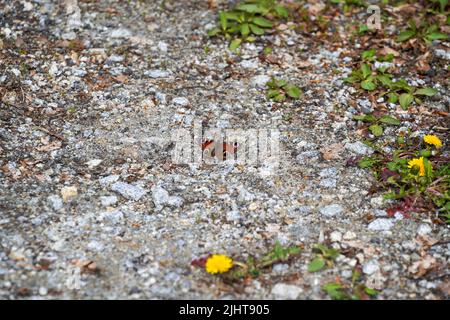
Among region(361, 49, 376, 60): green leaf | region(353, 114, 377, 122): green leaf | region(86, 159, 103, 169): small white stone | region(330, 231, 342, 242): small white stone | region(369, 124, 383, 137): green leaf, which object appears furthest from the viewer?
region(361, 49, 376, 60): green leaf

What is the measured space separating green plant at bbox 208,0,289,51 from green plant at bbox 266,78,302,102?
27.6 inches

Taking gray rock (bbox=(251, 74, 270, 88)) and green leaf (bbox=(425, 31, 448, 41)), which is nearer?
gray rock (bbox=(251, 74, 270, 88))

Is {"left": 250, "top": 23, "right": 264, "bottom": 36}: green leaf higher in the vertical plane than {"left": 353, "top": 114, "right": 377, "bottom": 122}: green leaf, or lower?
higher

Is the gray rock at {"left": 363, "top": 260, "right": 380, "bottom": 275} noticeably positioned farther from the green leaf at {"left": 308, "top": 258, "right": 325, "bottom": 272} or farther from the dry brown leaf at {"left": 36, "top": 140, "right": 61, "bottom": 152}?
the dry brown leaf at {"left": 36, "top": 140, "right": 61, "bottom": 152}

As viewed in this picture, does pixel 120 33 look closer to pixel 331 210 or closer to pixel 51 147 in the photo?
pixel 51 147

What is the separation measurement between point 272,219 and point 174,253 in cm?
80

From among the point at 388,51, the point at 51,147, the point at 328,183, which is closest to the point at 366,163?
the point at 328,183

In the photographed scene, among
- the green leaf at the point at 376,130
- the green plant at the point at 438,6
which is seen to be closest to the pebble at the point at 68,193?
the green leaf at the point at 376,130

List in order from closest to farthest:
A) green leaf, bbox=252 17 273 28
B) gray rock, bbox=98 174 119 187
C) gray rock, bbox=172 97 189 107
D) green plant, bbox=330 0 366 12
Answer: gray rock, bbox=98 174 119 187, gray rock, bbox=172 97 189 107, green leaf, bbox=252 17 273 28, green plant, bbox=330 0 366 12

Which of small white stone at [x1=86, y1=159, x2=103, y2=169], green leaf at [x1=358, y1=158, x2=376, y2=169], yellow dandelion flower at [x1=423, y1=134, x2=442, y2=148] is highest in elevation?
yellow dandelion flower at [x1=423, y1=134, x2=442, y2=148]

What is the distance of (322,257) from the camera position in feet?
13.9

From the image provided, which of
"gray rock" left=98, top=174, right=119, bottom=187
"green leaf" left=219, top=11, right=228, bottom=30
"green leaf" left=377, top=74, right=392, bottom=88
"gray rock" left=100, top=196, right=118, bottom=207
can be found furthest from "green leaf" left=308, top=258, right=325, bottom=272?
"green leaf" left=219, top=11, right=228, bottom=30

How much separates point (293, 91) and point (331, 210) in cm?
152

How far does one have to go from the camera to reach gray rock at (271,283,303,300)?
3.99 metres
